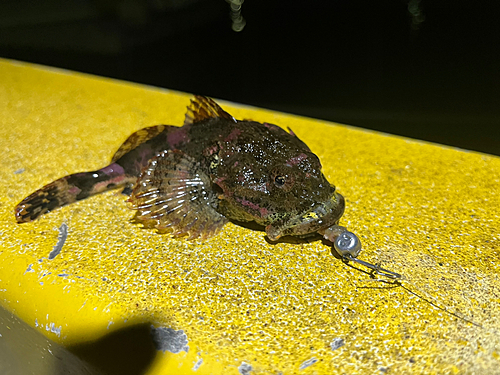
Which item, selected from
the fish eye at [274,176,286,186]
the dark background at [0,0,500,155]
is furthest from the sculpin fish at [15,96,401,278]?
the dark background at [0,0,500,155]

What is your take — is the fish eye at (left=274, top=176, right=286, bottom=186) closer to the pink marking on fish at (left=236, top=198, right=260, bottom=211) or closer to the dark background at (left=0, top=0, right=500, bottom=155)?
the pink marking on fish at (left=236, top=198, right=260, bottom=211)

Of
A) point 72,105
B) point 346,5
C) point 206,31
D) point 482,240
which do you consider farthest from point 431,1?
point 72,105

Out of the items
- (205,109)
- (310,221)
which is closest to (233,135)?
(205,109)

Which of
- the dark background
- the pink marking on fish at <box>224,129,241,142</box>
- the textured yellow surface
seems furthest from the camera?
the dark background

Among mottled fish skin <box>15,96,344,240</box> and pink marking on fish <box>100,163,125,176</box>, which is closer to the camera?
mottled fish skin <box>15,96,344,240</box>

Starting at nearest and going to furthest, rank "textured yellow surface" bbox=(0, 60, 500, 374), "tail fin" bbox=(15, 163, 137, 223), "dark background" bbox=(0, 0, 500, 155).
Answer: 1. "textured yellow surface" bbox=(0, 60, 500, 374)
2. "tail fin" bbox=(15, 163, 137, 223)
3. "dark background" bbox=(0, 0, 500, 155)

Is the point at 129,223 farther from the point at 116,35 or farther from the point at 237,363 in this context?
the point at 116,35

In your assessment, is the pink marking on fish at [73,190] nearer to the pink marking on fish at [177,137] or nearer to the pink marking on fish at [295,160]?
the pink marking on fish at [177,137]
